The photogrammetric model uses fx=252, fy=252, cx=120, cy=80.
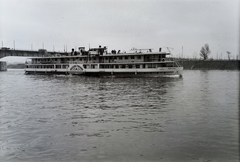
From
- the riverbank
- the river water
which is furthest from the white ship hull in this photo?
the riverbank

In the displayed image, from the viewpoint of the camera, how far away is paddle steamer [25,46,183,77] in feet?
195

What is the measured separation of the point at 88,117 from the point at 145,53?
46479 mm

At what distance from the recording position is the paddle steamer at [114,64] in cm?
5934

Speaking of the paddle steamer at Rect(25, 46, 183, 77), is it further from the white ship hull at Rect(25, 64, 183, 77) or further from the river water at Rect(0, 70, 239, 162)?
the river water at Rect(0, 70, 239, 162)

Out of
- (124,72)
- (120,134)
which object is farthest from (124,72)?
(120,134)

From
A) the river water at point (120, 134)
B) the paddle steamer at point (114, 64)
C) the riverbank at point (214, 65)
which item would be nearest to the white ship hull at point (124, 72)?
the paddle steamer at point (114, 64)

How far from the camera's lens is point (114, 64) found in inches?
2618

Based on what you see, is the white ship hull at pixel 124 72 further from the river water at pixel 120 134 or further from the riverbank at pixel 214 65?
the riverbank at pixel 214 65

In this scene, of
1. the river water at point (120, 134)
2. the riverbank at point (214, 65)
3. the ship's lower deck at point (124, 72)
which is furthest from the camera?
the riverbank at point (214, 65)

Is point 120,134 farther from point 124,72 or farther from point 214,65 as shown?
point 214,65

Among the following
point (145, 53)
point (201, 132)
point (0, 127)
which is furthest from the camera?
point (145, 53)

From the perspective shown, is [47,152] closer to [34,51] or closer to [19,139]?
[19,139]

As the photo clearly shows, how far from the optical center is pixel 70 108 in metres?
19.9

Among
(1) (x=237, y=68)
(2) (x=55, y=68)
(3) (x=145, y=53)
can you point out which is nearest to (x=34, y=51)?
(2) (x=55, y=68)
